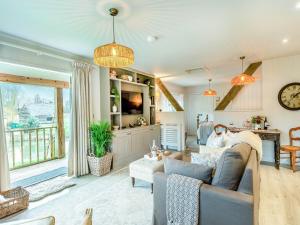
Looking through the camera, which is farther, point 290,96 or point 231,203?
point 290,96

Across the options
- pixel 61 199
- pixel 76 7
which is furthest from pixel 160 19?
pixel 61 199

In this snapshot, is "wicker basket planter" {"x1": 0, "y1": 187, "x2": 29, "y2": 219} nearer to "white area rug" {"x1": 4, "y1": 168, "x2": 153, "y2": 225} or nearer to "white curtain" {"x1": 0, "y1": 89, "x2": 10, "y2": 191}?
"white area rug" {"x1": 4, "y1": 168, "x2": 153, "y2": 225}

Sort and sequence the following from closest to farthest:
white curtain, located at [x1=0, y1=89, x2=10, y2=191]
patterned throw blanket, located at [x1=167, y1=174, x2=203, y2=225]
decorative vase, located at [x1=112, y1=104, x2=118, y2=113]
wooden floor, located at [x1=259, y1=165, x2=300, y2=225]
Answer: patterned throw blanket, located at [x1=167, y1=174, x2=203, y2=225] → wooden floor, located at [x1=259, y1=165, x2=300, y2=225] → white curtain, located at [x1=0, y1=89, x2=10, y2=191] → decorative vase, located at [x1=112, y1=104, x2=118, y2=113]

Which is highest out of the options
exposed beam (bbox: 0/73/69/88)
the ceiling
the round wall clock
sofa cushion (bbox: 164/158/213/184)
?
the ceiling

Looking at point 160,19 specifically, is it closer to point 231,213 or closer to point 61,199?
point 231,213

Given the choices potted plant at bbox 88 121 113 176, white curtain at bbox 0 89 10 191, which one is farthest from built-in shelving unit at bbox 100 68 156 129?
white curtain at bbox 0 89 10 191

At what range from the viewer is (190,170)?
170 centimetres

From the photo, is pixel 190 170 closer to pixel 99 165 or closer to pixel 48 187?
pixel 99 165

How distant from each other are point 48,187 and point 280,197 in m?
3.79

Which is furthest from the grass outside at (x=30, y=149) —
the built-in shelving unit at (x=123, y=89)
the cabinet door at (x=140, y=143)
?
the cabinet door at (x=140, y=143)

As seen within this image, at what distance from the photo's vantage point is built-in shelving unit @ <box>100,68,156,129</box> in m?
3.92

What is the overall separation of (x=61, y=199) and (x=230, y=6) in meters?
3.52

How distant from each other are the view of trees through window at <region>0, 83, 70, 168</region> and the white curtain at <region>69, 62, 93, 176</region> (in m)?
1.58

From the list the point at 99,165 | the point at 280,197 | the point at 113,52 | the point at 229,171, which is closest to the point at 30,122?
the point at 99,165
